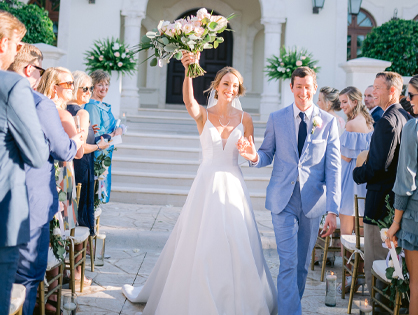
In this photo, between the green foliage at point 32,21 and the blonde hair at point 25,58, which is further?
the green foliage at point 32,21

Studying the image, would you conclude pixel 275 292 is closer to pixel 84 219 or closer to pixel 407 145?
pixel 407 145

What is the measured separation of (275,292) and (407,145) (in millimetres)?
1660

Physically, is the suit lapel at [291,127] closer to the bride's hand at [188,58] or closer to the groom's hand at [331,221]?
the groom's hand at [331,221]

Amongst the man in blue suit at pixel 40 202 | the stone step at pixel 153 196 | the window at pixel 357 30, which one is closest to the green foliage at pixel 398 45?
the window at pixel 357 30

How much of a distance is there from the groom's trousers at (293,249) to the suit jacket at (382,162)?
62 centimetres

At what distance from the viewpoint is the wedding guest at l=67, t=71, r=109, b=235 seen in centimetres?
453

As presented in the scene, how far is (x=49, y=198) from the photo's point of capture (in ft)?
9.48

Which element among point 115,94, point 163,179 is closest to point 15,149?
point 163,179

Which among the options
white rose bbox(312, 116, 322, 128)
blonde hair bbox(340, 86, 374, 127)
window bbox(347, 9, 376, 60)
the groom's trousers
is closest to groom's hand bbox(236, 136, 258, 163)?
the groom's trousers

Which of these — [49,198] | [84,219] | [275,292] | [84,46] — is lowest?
[275,292]

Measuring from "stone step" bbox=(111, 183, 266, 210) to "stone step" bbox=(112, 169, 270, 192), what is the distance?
1.03 ft

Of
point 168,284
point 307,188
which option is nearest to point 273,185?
point 307,188

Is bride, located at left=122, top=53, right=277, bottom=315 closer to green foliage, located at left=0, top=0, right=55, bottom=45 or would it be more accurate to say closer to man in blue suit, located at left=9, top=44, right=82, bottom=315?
man in blue suit, located at left=9, top=44, right=82, bottom=315

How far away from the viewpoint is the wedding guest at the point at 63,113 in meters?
3.61
